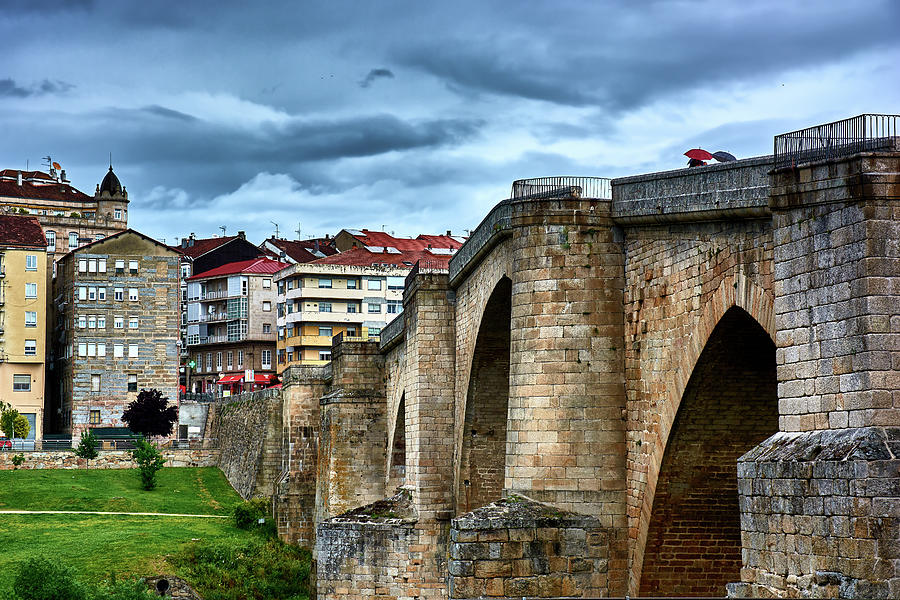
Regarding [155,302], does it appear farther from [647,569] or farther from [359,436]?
[647,569]

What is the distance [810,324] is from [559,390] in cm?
709

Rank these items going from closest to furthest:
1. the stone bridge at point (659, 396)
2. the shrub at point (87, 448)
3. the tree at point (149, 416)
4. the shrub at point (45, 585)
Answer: the stone bridge at point (659, 396) → the shrub at point (45, 585) → the shrub at point (87, 448) → the tree at point (149, 416)

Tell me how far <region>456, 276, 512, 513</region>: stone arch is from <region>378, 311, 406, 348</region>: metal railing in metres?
6.32

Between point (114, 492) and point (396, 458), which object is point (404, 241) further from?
point (396, 458)

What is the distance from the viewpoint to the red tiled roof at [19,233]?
77875mm

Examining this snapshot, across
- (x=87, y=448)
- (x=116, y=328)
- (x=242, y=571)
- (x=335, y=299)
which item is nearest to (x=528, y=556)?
(x=242, y=571)

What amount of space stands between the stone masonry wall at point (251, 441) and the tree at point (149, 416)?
3.76 m

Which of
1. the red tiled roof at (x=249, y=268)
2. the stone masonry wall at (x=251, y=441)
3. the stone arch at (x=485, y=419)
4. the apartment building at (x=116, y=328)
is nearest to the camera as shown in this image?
the stone arch at (x=485, y=419)

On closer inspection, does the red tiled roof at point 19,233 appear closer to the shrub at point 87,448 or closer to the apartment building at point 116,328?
the apartment building at point 116,328

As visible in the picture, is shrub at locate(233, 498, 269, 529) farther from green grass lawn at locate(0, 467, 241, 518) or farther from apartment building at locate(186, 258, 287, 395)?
apartment building at locate(186, 258, 287, 395)

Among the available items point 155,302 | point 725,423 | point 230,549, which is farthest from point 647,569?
point 155,302

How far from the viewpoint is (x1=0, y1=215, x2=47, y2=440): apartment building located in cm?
7731

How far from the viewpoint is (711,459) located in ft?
51.9

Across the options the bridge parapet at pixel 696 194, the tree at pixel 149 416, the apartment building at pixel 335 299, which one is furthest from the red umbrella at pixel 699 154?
the apartment building at pixel 335 299
